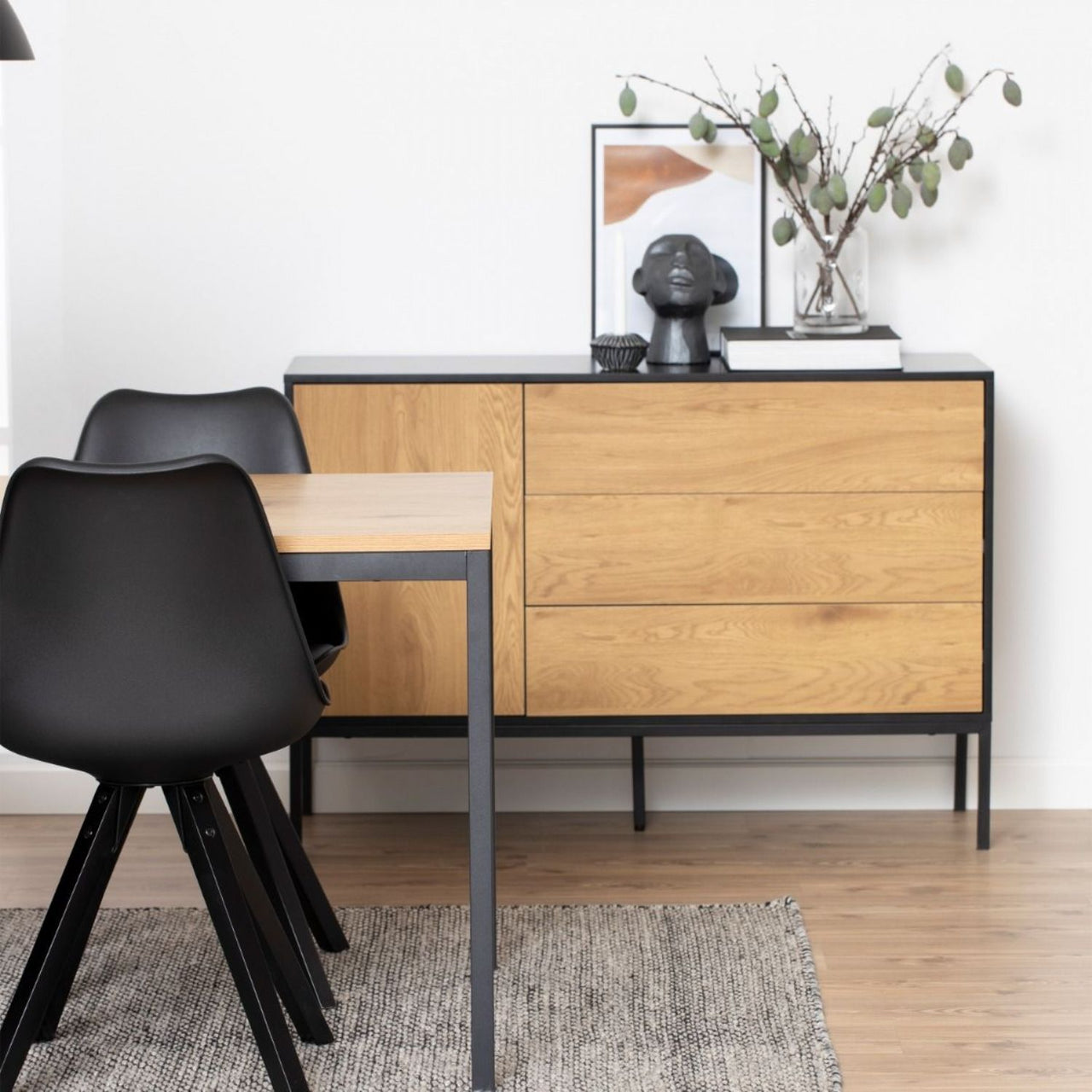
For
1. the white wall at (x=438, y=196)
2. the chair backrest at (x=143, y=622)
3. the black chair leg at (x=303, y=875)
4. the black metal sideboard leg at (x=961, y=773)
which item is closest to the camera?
the chair backrest at (x=143, y=622)

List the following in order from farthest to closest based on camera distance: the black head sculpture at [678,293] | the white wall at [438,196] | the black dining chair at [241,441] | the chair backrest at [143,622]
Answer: the white wall at [438,196], the black head sculpture at [678,293], the black dining chair at [241,441], the chair backrest at [143,622]

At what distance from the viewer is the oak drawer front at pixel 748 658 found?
3285mm

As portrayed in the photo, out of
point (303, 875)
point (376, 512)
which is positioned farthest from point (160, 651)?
point (303, 875)

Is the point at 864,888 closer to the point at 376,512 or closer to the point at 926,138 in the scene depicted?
the point at 376,512

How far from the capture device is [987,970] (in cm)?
279

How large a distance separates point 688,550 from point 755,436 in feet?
0.91

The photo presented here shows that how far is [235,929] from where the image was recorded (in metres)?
2.29

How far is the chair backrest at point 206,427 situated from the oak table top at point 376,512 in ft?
0.33

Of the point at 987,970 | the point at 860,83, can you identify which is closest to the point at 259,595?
the point at 987,970

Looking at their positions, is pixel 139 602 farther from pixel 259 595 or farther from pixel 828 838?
pixel 828 838

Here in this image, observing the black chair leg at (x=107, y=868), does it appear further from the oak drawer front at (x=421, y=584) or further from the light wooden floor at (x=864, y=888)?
the oak drawer front at (x=421, y=584)

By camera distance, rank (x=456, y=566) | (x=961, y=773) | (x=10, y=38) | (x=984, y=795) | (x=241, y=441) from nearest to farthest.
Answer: (x=456, y=566) → (x=10, y=38) → (x=241, y=441) → (x=984, y=795) → (x=961, y=773)

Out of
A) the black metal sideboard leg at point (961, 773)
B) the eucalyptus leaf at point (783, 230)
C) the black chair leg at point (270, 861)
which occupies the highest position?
the eucalyptus leaf at point (783, 230)

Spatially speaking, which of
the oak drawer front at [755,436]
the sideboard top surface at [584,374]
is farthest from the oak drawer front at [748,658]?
the sideboard top surface at [584,374]
